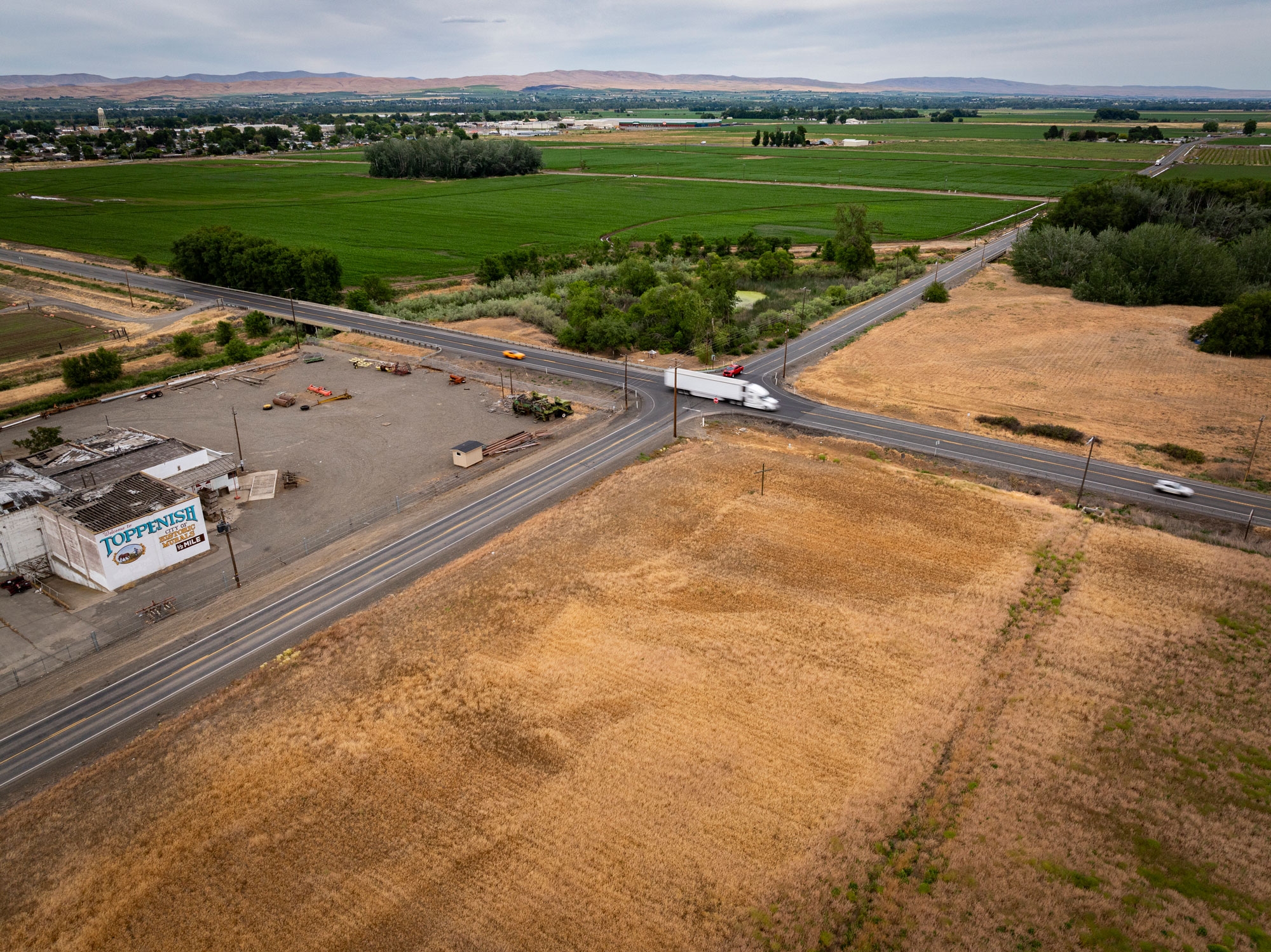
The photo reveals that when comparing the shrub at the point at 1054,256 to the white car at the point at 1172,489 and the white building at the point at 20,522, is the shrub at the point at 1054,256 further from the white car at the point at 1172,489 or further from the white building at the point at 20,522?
the white building at the point at 20,522

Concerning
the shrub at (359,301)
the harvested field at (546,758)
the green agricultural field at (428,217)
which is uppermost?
the green agricultural field at (428,217)

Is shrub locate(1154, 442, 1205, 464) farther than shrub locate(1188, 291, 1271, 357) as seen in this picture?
No

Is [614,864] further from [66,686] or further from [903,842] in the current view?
[66,686]

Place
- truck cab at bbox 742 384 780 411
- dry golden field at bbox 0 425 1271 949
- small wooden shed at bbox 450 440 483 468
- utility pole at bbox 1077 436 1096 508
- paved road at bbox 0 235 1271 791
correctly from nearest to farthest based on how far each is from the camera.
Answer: dry golden field at bbox 0 425 1271 949, paved road at bbox 0 235 1271 791, utility pole at bbox 1077 436 1096 508, small wooden shed at bbox 450 440 483 468, truck cab at bbox 742 384 780 411

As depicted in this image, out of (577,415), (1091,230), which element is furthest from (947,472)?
(1091,230)

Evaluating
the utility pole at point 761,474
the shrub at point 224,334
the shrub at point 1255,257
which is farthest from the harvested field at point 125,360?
the shrub at point 1255,257

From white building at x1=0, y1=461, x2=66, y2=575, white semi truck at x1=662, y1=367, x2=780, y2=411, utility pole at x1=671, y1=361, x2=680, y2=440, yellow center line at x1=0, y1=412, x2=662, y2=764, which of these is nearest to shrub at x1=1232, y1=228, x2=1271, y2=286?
white semi truck at x1=662, y1=367, x2=780, y2=411

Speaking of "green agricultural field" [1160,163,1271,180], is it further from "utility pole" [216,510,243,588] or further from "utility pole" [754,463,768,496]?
"utility pole" [216,510,243,588]
